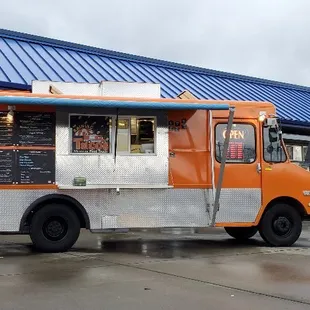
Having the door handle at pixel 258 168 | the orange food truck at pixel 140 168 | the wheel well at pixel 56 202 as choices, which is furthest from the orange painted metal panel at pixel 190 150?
the wheel well at pixel 56 202

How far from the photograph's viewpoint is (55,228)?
9266 millimetres

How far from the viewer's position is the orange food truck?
912cm

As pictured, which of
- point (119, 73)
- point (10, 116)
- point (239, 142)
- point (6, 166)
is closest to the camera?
point (6, 166)

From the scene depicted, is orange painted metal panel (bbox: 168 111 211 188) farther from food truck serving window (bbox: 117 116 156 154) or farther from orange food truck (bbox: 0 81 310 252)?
food truck serving window (bbox: 117 116 156 154)

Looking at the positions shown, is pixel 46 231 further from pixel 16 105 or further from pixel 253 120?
pixel 253 120

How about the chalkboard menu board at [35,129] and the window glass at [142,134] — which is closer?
the chalkboard menu board at [35,129]

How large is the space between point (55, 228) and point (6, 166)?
1.44 m

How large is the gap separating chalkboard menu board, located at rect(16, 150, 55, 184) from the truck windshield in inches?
171

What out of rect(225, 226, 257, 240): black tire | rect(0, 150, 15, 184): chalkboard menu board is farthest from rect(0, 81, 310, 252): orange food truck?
rect(225, 226, 257, 240): black tire

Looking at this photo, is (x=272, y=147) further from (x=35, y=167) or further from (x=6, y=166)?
(x=6, y=166)

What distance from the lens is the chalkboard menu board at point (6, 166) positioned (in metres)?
9.01

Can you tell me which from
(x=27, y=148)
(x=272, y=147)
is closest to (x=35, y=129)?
(x=27, y=148)

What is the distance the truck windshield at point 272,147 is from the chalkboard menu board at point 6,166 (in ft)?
16.6

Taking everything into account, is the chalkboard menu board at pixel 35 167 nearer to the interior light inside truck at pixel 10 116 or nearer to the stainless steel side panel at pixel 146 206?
the stainless steel side panel at pixel 146 206
